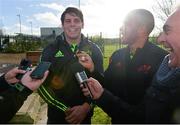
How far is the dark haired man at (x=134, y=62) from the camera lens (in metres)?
3.59

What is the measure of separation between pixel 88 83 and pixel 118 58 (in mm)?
1182

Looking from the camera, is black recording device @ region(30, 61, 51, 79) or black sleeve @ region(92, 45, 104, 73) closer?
black recording device @ region(30, 61, 51, 79)

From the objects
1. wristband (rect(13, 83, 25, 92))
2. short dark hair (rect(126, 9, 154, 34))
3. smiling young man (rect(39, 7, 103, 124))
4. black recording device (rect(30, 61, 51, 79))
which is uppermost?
short dark hair (rect(126, 9, 154, 34))

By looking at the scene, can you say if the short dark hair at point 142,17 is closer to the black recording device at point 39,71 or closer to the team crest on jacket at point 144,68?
the team crest on jacket at point 144,68

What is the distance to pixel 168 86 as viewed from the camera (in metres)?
2.22

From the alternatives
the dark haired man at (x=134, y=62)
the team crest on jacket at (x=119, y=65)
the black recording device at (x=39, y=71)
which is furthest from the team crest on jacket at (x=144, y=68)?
the black recording device at (x=39, y=71)

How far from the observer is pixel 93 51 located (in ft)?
13.9

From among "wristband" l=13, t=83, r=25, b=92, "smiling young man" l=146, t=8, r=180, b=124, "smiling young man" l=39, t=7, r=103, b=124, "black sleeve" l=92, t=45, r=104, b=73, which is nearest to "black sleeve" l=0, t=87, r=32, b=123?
"wristband" l=13, t=83, r=25, b=92

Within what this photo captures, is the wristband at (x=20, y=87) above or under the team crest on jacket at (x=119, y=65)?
above

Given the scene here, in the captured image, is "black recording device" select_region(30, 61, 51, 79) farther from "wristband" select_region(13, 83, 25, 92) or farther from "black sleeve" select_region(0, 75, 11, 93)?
"black sleeve" select_region(0, 75, 11, 93)

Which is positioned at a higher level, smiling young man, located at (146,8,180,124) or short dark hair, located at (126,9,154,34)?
short dark hair, located at (126,9,154,34)

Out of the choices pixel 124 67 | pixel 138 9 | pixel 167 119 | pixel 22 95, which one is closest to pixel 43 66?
pixel 22 95

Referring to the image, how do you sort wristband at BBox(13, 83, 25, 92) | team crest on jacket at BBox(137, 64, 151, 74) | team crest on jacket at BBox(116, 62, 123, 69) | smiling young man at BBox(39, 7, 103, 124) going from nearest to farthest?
wristband at BBox(13, 83, 25, 92) → team crest on jacket at BBox(137, 64, 151, 74) → team crest on jacket at BBox(116, 62, 123, 69) → smiling young man at BBox(39, 7, 103, 124)

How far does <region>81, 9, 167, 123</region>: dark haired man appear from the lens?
3594mm
